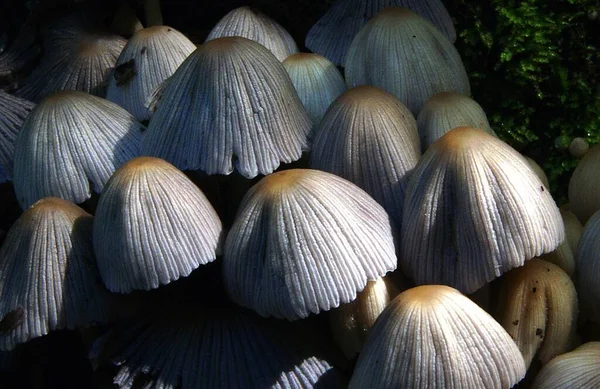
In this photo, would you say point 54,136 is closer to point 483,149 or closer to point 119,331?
point 119,331

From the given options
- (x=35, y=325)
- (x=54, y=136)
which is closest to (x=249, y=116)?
(x=54, y=136)

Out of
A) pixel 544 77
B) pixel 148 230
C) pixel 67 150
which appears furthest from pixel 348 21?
pixel 148 230

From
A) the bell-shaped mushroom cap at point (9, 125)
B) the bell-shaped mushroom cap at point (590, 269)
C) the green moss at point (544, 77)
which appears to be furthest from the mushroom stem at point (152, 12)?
the bell-shaped mushroom cap at point (590, 269)

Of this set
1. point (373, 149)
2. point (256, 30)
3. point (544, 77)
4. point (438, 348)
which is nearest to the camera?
point (438, 348)

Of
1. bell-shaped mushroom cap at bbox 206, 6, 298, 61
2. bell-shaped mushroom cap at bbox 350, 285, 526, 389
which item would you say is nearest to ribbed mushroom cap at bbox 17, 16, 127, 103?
bell-shaped mushroom cap at bbox 206, 6, 298, 61

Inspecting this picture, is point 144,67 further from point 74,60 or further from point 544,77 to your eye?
point 544,77

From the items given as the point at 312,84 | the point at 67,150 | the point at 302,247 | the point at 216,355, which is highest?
the point at 312,84
